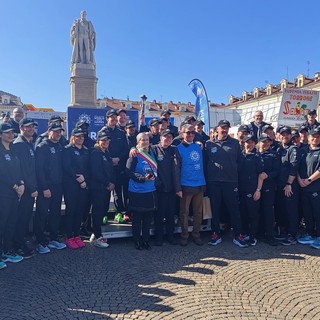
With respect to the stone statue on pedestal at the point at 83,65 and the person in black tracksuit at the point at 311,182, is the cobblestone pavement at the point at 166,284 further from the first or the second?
the stone statue on pedestal at the point at 83,65

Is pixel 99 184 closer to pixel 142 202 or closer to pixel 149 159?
pixel 142 202

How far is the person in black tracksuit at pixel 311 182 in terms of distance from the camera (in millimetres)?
5894

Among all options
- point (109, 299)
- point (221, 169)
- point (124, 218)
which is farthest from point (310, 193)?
point (109, 299)

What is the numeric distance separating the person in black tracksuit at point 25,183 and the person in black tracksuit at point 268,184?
4.11 metres

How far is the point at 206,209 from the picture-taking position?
641 cm

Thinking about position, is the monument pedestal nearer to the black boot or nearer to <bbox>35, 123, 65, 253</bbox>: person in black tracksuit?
<bbox>35, 123, 65, 253</bbox>: person in black tracksuit

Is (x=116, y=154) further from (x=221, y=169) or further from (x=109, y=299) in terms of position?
(x=109, y=299)

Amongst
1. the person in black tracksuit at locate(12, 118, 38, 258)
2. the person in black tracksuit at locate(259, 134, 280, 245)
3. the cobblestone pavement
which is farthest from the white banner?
the person in black tracksuit at locate(12, 118, 38, 258)

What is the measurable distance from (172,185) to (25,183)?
2515 mm

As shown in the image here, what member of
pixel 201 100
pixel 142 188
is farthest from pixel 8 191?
pixel 201 100

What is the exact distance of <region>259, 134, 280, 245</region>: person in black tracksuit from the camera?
5949 millimetres

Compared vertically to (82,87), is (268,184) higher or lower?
lower

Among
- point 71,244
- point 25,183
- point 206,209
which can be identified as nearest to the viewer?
point 25,183

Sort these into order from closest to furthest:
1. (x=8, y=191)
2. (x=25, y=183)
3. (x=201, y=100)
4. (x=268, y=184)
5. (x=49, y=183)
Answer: (x=8, y=191)
(x=25, y=183)
(x=49, y=183)
(x=268, y=184)
(x=201, y=100)
